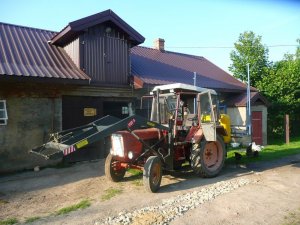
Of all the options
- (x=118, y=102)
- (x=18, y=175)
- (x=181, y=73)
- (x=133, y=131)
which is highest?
(x=181, y=73)

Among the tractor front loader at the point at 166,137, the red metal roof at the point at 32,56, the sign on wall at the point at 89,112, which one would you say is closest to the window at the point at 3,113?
the red metal roof at the point at 32,56

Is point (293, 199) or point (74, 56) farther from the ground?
point (74, 56)

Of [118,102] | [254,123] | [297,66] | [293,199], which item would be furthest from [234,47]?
[293,199]

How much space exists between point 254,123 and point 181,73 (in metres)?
4.36

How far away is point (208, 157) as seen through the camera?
349 inches

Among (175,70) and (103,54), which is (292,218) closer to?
(103,54)

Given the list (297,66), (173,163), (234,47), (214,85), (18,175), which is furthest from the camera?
(234,47)

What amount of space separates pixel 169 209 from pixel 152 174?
1.35 meters

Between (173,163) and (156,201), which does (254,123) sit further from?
(156,201)

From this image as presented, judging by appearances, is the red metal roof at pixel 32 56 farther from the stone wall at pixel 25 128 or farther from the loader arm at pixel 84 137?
the loader arm at pixel 84 137

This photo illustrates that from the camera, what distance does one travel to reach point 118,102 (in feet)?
41.6

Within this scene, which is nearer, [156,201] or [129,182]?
[156,201]

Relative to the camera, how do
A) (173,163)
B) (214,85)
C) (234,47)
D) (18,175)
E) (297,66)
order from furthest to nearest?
(234,47) < (297,66) < (214,85) < (18,175) < (173,163)

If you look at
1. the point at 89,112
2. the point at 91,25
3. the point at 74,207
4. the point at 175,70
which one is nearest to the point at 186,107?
the point at 74,207
